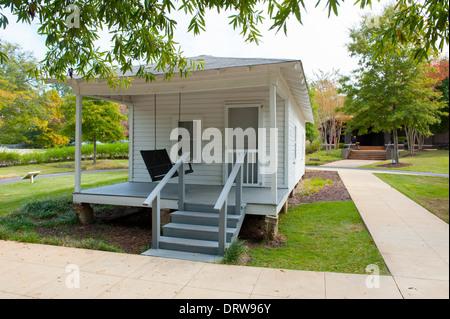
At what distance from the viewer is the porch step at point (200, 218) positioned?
16.1 feet

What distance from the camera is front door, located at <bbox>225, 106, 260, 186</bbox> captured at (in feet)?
24.0

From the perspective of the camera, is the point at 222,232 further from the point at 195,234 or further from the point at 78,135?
the point at 78,135

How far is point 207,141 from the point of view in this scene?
7.62 metres

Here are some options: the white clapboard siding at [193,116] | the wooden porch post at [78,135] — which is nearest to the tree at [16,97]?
the white clapboard siding at [193,116]

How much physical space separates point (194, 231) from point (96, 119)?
14.9 m

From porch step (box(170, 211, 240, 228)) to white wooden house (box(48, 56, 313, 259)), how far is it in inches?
0.6

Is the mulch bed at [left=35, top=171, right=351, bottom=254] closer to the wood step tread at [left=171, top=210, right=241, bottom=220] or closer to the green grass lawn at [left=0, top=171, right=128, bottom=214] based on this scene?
the wood step tread at [left=171, top=210, right=241, bottom=220]

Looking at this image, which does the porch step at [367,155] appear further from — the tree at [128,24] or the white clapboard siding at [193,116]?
the tree at [128,24]

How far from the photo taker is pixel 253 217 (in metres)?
6.15

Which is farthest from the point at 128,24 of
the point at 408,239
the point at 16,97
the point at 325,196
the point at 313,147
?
the point at 313,147

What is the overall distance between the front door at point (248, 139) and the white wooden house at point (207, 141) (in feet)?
0.08
